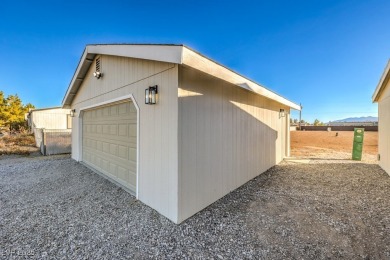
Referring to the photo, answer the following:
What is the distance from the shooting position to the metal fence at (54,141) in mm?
9102

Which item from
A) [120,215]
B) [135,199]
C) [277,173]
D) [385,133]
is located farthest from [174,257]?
[385,133]

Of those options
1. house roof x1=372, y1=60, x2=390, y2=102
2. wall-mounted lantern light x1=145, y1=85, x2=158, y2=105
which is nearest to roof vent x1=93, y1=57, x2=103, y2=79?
wall-mounted lantern light x1=145, y1=85, x2=158, y2=105

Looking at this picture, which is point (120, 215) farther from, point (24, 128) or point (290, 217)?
point (24, 128)

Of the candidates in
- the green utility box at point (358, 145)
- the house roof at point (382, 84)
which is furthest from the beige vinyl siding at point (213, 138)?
the green utility box at point (358, 145)

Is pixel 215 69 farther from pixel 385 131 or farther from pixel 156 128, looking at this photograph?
pixel 385 131

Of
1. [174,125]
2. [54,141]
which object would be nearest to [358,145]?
[174,125]

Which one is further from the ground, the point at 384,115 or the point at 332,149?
the point at 384,115

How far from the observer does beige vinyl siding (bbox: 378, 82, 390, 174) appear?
5.67 metres

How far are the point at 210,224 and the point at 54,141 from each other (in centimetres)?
1002

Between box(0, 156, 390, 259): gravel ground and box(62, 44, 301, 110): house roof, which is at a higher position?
box(62, 44, 301, 110): house roof

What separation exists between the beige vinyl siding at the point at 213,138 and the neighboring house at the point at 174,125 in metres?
0.02

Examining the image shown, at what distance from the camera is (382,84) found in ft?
19.2

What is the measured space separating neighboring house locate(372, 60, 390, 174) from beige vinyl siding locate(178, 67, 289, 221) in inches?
158

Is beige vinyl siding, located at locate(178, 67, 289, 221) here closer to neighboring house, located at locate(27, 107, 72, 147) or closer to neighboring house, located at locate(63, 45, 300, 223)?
neighboring house, located at locate(63, 45, 300, 223)
